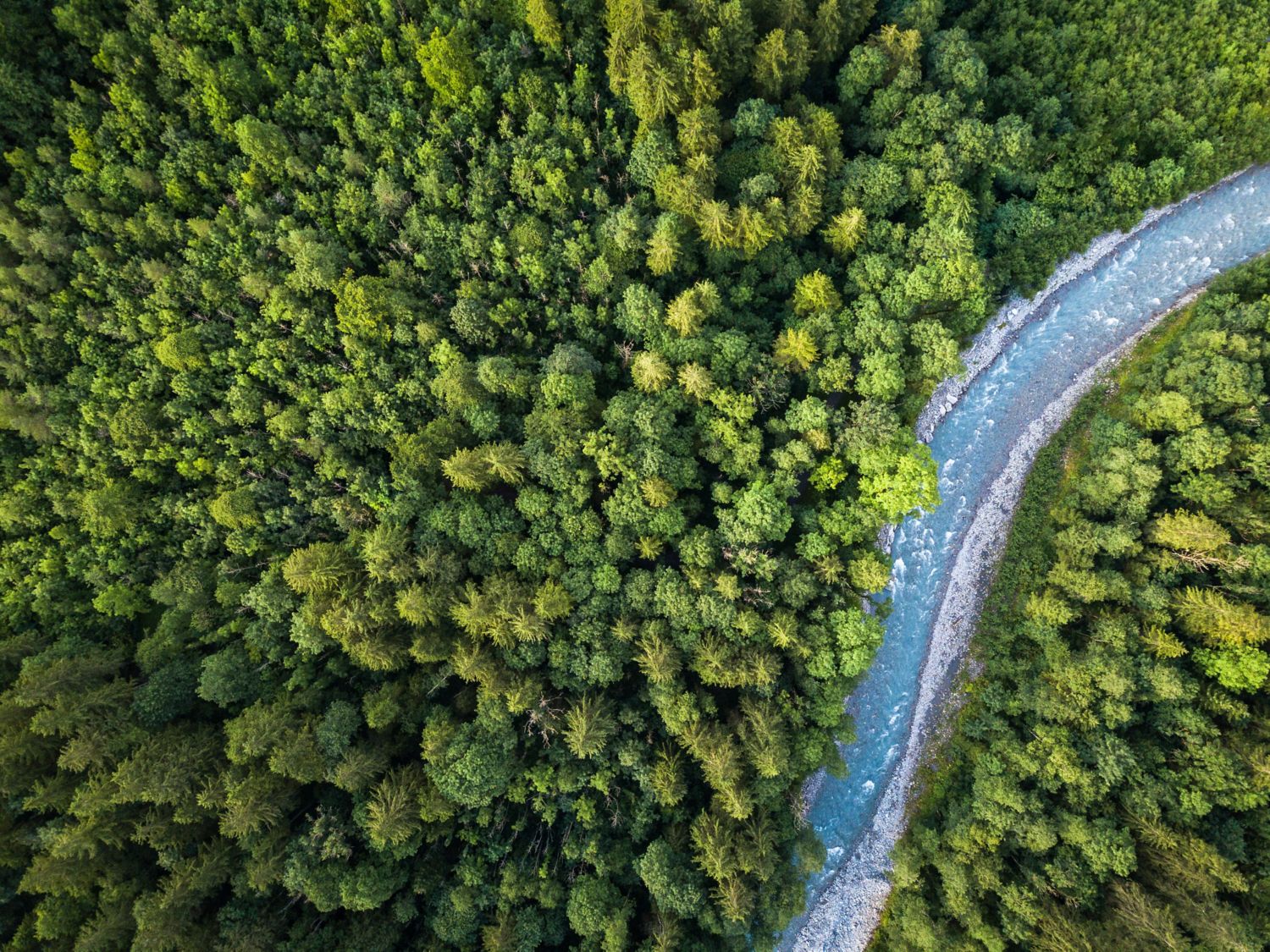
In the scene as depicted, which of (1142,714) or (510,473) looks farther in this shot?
(1142,714)

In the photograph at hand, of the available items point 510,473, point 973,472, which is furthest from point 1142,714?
point 510,473

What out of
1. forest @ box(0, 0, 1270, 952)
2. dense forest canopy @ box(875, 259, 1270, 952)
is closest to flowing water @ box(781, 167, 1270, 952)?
dense forest canopy @ box(875, 259, 1270, 952)

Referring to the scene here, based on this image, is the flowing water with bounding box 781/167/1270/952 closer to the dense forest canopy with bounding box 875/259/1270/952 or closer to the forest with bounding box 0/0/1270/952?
the dense forest canopy with bounding box 875/259/1270/952

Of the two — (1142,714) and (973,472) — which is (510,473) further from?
(1142,714)

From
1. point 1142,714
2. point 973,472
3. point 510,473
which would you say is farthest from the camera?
point 973,472

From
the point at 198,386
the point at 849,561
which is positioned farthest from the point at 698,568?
the point at 198,386

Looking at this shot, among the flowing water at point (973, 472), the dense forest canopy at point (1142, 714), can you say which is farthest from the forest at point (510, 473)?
the flowing water at point (973, 472)
